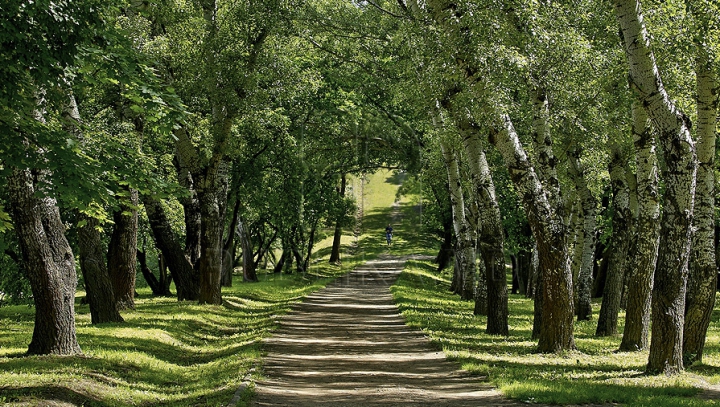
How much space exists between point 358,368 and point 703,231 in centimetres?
647

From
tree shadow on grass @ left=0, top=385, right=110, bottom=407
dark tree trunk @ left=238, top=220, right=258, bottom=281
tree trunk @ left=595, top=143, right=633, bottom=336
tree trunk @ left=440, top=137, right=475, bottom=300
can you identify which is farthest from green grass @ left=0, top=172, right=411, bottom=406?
dark tree trunk @ left=238, top=220, right=258, bottom=281

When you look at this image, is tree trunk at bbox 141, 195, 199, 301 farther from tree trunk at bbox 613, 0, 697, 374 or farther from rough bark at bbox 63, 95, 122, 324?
tree trunk at bbox 613, 0, 697, 374

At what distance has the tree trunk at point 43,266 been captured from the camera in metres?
12.2

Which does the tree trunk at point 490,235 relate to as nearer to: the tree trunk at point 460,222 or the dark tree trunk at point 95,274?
the tree trunk at point 460,222

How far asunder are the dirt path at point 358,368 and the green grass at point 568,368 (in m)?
0.42

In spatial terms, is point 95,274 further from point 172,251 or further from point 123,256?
point 172,251

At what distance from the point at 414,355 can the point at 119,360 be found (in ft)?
18.8

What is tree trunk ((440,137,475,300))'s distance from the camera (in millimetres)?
26414

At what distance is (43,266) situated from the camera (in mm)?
12375

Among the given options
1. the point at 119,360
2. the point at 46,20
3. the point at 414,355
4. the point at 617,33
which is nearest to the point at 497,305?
the point at 414,355

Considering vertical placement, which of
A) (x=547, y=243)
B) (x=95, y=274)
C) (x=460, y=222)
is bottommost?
(x=95, y=274)

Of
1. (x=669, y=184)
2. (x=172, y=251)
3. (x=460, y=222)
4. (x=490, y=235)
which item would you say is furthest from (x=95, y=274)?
(x=460, y=222)

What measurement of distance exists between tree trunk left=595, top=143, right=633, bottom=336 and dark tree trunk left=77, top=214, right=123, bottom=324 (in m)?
12.0

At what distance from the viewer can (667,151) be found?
1106 cm
